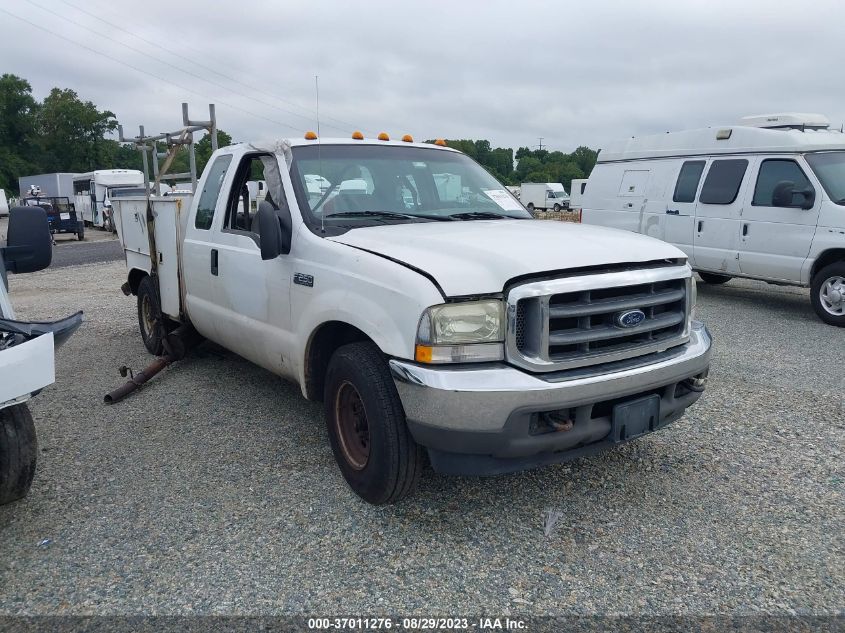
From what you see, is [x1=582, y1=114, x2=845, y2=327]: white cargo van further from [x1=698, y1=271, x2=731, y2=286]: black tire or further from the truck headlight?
the truck headlight

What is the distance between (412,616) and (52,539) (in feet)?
5.97

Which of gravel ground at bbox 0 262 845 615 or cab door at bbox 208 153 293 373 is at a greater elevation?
cab door at bbox 208 153 293 373

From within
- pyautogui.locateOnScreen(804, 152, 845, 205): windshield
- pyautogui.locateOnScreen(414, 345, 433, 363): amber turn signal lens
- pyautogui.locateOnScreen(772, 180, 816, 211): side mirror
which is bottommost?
pyautogui.locateOnScreen(414, 345, 433, 363): amber turn signal lens

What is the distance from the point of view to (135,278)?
6672 millimetres

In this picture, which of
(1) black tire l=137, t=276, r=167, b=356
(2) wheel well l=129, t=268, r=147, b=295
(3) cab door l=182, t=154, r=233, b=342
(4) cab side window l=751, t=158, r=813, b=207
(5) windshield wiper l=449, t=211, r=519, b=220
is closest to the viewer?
(5) windshield wiper l=449, t=211, r=519, b=220

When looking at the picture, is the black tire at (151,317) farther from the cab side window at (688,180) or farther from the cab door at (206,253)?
the cab side window at (688,180)

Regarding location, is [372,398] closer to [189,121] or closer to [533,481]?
[533,481]

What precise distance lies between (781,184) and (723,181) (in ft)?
3.28

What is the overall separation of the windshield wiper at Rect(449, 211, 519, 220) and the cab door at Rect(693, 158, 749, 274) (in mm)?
5804

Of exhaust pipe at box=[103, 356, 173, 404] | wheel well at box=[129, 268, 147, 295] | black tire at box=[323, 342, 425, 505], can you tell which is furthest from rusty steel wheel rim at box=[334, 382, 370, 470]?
wheel well at box=[129, 268, 147, 295]

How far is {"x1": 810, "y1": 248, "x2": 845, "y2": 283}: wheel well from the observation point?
7.66m

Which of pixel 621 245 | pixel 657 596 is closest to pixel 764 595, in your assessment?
pixel 657 596

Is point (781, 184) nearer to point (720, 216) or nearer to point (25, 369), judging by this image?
point (720, 216)

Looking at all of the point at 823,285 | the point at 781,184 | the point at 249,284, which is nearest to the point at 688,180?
the point at 781,184
